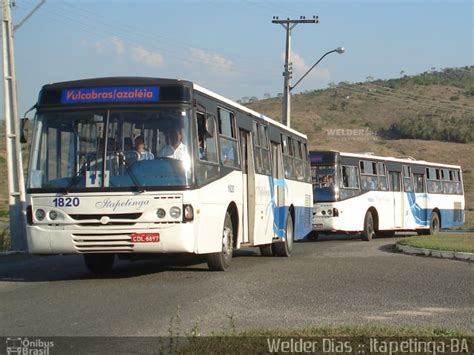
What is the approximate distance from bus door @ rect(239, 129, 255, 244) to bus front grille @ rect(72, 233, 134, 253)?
3475 millimetres

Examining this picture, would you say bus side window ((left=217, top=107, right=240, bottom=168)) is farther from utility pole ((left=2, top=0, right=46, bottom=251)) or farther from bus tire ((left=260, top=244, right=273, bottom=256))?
utility pole ((left=2, top=0, right=46, bottom=251))

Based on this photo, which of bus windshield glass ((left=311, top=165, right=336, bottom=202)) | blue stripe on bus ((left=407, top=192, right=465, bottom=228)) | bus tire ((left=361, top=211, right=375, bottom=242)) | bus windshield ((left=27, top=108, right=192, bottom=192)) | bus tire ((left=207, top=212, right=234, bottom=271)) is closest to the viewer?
bus windshield ((left=27, top=108, right=192, bottom=192))

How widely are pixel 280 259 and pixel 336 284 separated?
5.39 meters

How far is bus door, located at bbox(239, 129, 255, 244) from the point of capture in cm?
1541

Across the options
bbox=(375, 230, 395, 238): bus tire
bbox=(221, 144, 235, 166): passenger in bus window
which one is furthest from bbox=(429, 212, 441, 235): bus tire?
bbox=(221, 144, 235, 166): passenger in bus window

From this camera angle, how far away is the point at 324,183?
26938 mm

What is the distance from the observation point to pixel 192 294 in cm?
1124

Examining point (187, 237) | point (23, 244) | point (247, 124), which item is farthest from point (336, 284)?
point (23, 244)

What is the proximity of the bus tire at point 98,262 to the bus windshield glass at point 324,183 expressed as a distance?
43.6 ft

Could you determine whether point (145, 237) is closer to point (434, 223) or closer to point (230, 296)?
point (230, 296)

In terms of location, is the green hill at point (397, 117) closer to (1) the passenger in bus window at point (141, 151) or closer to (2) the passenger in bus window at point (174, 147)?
(2) the passenger in bus window at point (174, 147)

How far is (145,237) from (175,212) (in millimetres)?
590

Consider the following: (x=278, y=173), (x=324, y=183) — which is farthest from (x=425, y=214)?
(x=278, y=173)

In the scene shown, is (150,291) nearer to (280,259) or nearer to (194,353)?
(194,353)
